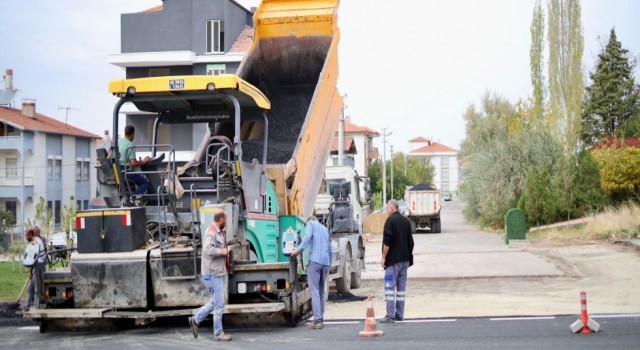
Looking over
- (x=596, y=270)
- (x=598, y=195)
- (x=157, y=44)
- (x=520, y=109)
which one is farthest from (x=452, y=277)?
(x=520, y=109)

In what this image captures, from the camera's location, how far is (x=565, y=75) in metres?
47.7

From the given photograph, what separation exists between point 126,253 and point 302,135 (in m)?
3.38

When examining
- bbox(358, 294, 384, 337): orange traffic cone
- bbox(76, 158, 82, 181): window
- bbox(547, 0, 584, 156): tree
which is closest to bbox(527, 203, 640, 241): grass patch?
bbox(547, 0, 584, 156): tree

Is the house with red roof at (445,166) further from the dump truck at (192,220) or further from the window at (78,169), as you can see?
the dump truck at (192,220)

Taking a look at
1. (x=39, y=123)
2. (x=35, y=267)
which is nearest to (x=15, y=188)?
(x=39, y=123)

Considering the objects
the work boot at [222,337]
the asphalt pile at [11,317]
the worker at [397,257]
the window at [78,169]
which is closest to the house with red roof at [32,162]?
the window at [78,169]

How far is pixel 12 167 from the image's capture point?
185ft

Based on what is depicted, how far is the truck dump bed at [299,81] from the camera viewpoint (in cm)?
1351

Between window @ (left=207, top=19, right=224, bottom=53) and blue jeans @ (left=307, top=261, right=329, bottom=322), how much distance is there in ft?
134

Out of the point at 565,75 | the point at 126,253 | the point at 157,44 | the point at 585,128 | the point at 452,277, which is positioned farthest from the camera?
the point at 585,128

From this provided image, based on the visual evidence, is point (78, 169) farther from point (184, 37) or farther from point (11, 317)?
point (11, 317)

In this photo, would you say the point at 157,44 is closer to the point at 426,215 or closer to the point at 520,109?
the point at 426,215

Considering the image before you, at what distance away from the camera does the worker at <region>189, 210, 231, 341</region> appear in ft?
35.3

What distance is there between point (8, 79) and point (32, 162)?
26.7 ft
